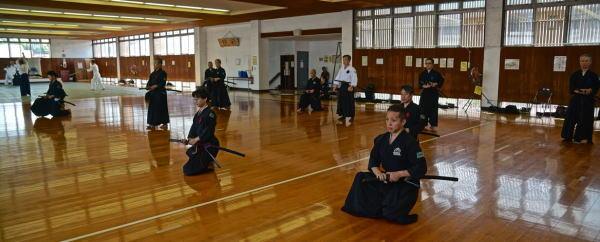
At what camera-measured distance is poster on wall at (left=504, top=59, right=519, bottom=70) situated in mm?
11000

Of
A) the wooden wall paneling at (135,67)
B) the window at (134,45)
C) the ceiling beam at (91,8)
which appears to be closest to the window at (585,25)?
the ceiling beam at (91,8)

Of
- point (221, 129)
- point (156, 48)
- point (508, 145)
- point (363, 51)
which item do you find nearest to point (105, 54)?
point (156, 48)

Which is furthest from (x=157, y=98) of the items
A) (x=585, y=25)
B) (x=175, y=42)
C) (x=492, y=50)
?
(x=175, y=42)

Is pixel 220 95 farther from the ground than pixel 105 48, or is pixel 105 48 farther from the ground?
pixel 105 48

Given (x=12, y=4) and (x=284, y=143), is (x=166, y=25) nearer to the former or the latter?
(x=12, y=4)

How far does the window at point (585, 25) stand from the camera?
31.8 feet

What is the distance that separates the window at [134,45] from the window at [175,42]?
134 cm

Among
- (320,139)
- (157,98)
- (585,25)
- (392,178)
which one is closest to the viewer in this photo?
(392,178)

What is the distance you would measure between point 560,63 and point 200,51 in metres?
14.7

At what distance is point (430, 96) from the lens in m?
8.35

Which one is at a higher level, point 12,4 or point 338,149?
point 12,4

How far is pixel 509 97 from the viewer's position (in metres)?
11.3

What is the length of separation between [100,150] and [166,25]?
584 inches

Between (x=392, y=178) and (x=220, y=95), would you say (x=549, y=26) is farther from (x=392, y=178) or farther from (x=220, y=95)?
(x=392, y=178)
